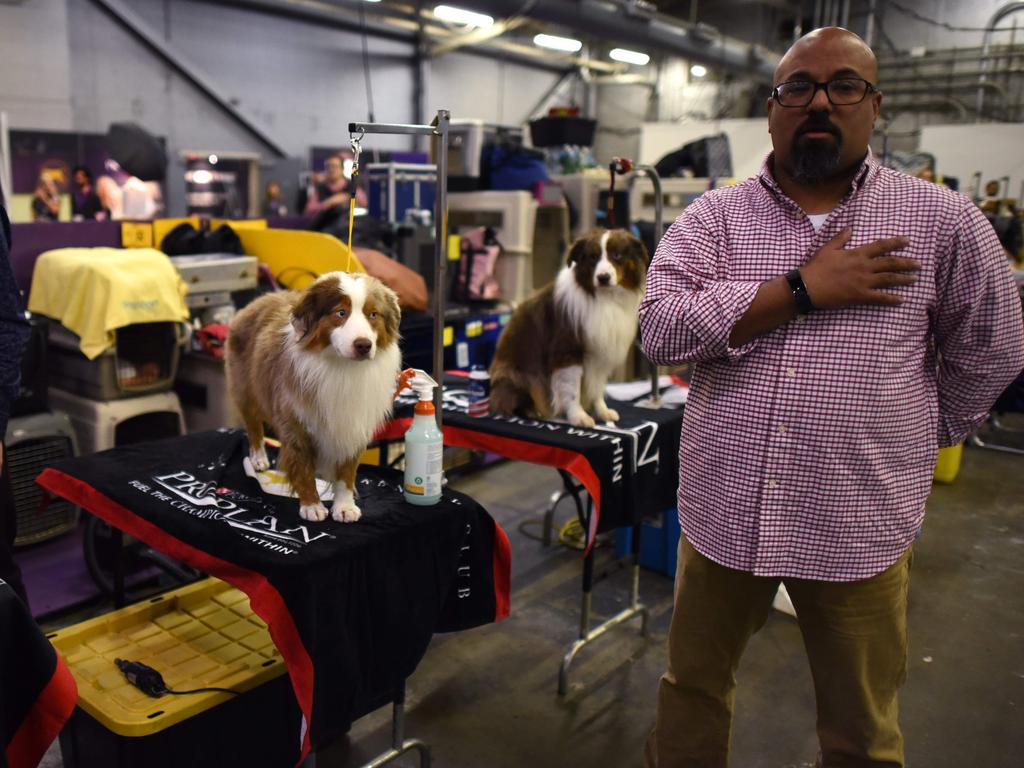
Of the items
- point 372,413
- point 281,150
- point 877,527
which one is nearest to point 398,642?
point 372,413

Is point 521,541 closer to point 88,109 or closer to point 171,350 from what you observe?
point 171,350

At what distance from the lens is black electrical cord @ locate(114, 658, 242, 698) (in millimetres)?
1729

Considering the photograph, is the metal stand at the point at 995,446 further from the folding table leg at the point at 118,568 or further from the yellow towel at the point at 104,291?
the folding table leg at the point at 118,568

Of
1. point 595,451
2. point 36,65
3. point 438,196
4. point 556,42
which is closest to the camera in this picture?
point 438,196

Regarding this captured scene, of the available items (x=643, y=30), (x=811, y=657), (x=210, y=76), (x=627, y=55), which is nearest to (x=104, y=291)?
(x=811, y=657)

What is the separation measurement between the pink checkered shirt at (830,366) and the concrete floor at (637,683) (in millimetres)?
1138

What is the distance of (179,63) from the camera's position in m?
9.43

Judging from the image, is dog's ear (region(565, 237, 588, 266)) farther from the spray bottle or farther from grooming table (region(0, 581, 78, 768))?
grooming table (region(0, 581, 78, 768))

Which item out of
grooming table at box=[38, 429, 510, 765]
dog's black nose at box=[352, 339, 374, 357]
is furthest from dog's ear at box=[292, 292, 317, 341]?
grooming table at box=[38, 429, 510, 765]

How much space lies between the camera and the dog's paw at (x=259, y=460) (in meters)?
2.05

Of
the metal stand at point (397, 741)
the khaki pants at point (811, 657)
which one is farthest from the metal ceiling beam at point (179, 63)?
the khaki pants at point (811, 657)

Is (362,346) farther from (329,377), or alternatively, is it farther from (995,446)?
(995,446)

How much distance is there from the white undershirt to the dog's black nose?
85 centimetres

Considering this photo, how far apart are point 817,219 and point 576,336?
1.15m
